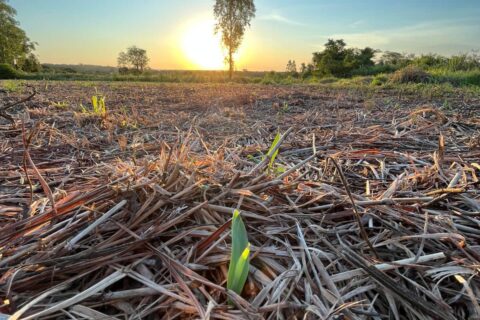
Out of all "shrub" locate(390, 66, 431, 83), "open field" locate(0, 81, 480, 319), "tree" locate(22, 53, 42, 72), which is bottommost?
"open field" locate(0, 81, 480, 319)

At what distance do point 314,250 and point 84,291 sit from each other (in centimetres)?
58

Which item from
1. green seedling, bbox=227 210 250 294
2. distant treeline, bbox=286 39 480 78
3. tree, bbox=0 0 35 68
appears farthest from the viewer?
tree, bbox=0 0 35 68

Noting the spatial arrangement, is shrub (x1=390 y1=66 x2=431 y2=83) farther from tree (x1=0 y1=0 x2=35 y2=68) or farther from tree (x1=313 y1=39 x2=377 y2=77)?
tree (x1=0 y1=0 x2=35 y2=68)

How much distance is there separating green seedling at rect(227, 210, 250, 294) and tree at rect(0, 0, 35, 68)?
1961 inches

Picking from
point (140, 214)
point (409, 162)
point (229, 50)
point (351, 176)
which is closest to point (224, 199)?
point (140, 214)

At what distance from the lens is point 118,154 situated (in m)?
1.99

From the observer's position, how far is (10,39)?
135ft

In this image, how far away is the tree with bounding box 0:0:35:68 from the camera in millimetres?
40406

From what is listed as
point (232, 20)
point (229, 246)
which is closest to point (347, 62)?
point (232, 20)

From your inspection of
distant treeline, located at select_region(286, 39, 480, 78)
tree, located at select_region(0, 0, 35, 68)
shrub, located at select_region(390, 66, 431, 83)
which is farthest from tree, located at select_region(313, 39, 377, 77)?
tree, located at select_region(0, 0, 35, 68)

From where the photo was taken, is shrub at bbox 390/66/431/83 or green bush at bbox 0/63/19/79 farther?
green bush at bbox 0/63/19/79

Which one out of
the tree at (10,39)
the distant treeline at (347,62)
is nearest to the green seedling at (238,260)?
the distant treeline at (347,62)

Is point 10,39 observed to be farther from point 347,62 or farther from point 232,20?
point 347,62

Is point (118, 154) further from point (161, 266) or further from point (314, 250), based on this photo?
point (314, 250)
